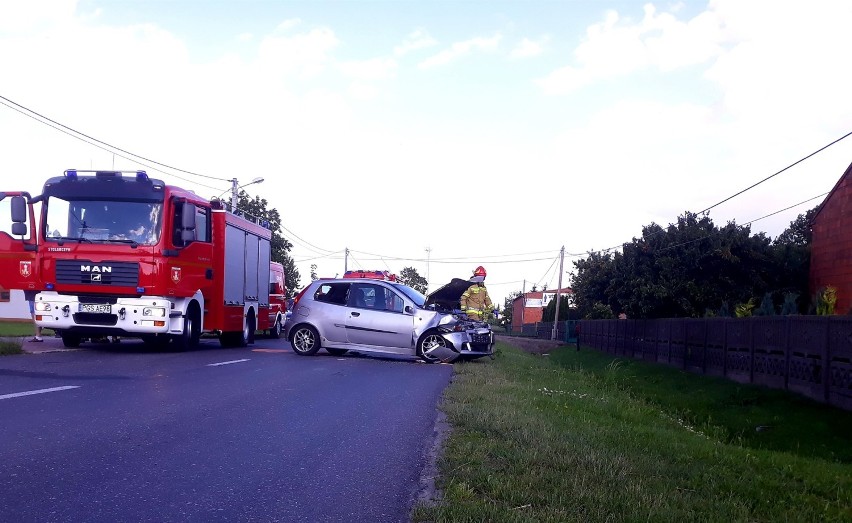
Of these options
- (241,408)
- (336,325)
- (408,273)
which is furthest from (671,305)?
(408,273)

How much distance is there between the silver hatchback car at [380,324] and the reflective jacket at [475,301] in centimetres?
22

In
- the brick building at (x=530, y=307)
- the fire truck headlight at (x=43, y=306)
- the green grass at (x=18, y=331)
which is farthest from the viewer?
the brick building at (x=530, y=307)

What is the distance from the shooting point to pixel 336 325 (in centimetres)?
1662

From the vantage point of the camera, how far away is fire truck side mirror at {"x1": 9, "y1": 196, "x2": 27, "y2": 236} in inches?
567

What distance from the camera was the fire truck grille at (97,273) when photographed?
14.5 m

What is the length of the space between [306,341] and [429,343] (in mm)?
2702

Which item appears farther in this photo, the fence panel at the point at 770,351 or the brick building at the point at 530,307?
the brick building at the point at 530,307

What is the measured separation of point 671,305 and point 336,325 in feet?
51.6

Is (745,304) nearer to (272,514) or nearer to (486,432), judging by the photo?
(486,432)

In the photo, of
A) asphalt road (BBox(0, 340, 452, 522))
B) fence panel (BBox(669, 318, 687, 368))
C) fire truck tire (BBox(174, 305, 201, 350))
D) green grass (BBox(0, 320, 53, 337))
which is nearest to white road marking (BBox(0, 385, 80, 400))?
asphalt road (BBox(0, 340, 452, 522))

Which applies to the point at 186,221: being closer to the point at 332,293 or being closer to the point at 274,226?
the point at 332,293

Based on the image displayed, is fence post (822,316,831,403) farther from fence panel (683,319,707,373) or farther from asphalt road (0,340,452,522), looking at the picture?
fence panel (683,319,707,373)

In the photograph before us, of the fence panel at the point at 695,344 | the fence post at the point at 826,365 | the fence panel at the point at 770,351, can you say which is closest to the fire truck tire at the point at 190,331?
the fence panel at the point at 770,351

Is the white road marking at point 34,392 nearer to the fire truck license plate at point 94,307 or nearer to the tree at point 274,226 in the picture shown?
the fire truck license plate at point 94,307
